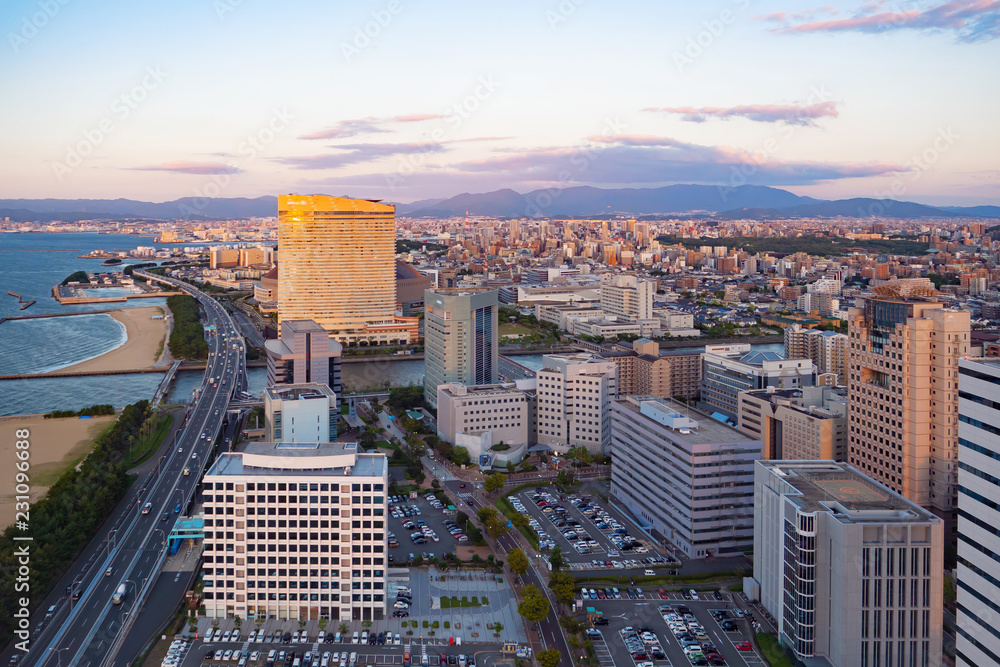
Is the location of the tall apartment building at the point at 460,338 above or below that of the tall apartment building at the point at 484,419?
above

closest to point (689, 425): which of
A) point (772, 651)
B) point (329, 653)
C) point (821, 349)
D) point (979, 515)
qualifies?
point (772, 651)

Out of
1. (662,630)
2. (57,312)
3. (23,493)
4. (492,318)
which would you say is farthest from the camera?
(57,312)

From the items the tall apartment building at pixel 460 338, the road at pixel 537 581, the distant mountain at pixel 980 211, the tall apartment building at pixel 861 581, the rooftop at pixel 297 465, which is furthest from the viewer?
the distant mountain at pixel 980 211

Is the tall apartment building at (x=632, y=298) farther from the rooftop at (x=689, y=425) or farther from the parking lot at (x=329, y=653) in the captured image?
the parking lot at (x=329, y=653)

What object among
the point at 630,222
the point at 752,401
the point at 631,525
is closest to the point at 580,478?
the point at 631,525

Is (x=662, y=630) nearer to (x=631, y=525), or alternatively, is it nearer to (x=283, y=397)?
(x=631, y=525)

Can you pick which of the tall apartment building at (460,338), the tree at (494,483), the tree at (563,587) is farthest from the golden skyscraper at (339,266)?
the tree at (563,587)

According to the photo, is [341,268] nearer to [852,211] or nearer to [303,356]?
[303,356]

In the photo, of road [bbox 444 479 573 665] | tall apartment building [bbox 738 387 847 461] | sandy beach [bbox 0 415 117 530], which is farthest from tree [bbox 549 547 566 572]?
sandy beach [bbox 0 415 117 530]
